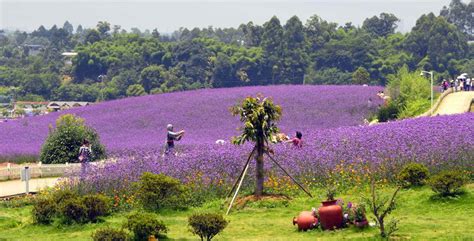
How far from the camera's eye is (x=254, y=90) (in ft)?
251

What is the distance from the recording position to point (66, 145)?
43.3m

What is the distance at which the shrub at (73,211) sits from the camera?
2711cm

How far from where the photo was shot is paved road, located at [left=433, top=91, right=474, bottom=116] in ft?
183

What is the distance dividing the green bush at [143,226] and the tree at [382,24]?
17165cm

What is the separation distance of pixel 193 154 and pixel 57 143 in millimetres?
10850

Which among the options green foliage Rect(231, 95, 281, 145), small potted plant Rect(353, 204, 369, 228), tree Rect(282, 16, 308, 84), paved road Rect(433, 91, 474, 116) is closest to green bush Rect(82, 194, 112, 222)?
green foliage Rect(231, 95, 281, 145)

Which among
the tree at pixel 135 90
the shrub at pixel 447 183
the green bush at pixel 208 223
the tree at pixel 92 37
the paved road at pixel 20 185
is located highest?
the tree at pixel 92 37

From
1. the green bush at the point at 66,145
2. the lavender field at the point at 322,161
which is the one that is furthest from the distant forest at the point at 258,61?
the lavender field at the point at 322,161

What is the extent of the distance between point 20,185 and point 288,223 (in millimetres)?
13764

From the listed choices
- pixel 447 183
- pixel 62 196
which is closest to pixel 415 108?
pixel 447 183

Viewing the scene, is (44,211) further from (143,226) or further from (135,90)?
(135,90)

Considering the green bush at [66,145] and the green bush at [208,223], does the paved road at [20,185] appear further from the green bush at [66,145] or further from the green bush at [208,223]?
the green bush at [208,223]

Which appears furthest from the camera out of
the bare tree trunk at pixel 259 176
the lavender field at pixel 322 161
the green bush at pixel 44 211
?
the lavender field at pixel 322 161

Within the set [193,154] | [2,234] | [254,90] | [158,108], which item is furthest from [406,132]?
[254,90]
